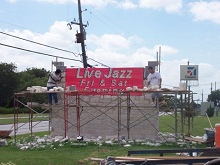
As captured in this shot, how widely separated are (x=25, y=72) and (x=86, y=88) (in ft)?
234

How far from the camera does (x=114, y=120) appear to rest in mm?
19891

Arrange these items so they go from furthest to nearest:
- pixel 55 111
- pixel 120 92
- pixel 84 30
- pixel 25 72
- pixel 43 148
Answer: pixel 25 72, pixel 84 30, pixel 55 111, pixel 120 92, pixel 43 148

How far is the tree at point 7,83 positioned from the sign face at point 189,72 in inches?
1569

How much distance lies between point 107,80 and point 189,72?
56.2ft

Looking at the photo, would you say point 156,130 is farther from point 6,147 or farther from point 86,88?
point 6,147

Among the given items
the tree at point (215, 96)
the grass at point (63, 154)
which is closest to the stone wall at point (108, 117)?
the grass at point (63, 154)

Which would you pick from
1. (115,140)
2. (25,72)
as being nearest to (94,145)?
(115,140)

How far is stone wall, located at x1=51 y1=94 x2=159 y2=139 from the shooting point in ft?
63.7

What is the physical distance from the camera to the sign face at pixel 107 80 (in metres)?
19.4

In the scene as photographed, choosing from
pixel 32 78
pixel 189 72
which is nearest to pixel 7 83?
pixel 32 78

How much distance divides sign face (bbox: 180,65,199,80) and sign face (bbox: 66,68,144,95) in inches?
609

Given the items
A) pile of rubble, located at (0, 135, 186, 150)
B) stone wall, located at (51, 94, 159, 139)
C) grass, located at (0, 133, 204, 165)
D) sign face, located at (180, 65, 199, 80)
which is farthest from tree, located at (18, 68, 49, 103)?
grass, located at (0, 133, 204, 165)

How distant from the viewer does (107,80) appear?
1958 centimetres

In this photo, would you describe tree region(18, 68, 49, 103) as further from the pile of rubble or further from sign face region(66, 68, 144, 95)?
the pile of rubble
